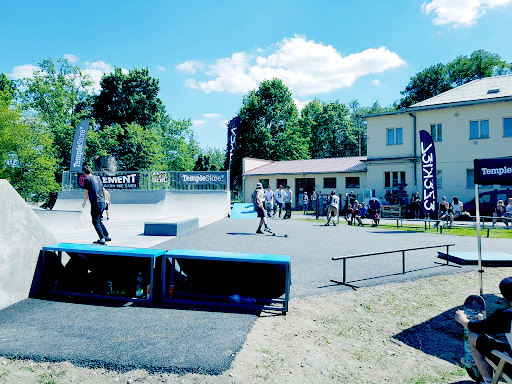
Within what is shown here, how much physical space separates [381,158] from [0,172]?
33.8 meters

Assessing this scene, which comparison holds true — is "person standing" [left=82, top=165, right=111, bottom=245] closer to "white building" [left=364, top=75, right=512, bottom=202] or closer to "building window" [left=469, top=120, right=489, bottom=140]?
"white building" [left=364, top=75, right=512, bottom=202]

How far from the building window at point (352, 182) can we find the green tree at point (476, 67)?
2815 cm

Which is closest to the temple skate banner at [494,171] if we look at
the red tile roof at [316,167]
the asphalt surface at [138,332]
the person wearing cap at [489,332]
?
the person wearing cap at [489,332]

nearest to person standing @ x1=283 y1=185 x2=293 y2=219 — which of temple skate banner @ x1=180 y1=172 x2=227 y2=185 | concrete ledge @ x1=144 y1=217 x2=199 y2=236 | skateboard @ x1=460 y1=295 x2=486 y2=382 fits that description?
temple skate banner @ x1=180 y1=172 x2=227 y2=185

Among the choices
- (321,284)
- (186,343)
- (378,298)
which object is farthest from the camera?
(321,284)

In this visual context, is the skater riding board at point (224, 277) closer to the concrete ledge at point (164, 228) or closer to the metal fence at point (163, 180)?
the concrete ledge at point (164, 228)

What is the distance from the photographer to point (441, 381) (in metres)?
3.23

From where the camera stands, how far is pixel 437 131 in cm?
2439

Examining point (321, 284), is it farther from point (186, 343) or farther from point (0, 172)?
point (0, 172)

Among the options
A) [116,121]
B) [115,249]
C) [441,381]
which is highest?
[116,121]

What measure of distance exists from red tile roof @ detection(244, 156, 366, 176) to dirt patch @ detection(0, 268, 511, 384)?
25.3m

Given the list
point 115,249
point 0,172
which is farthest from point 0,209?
point 0,172

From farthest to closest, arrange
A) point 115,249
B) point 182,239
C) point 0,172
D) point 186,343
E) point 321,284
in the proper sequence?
1. point 0,172
2. point 182,239
3. point 321,284
4. point 115,249
5. point 186,343

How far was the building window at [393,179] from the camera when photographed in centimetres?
2572
